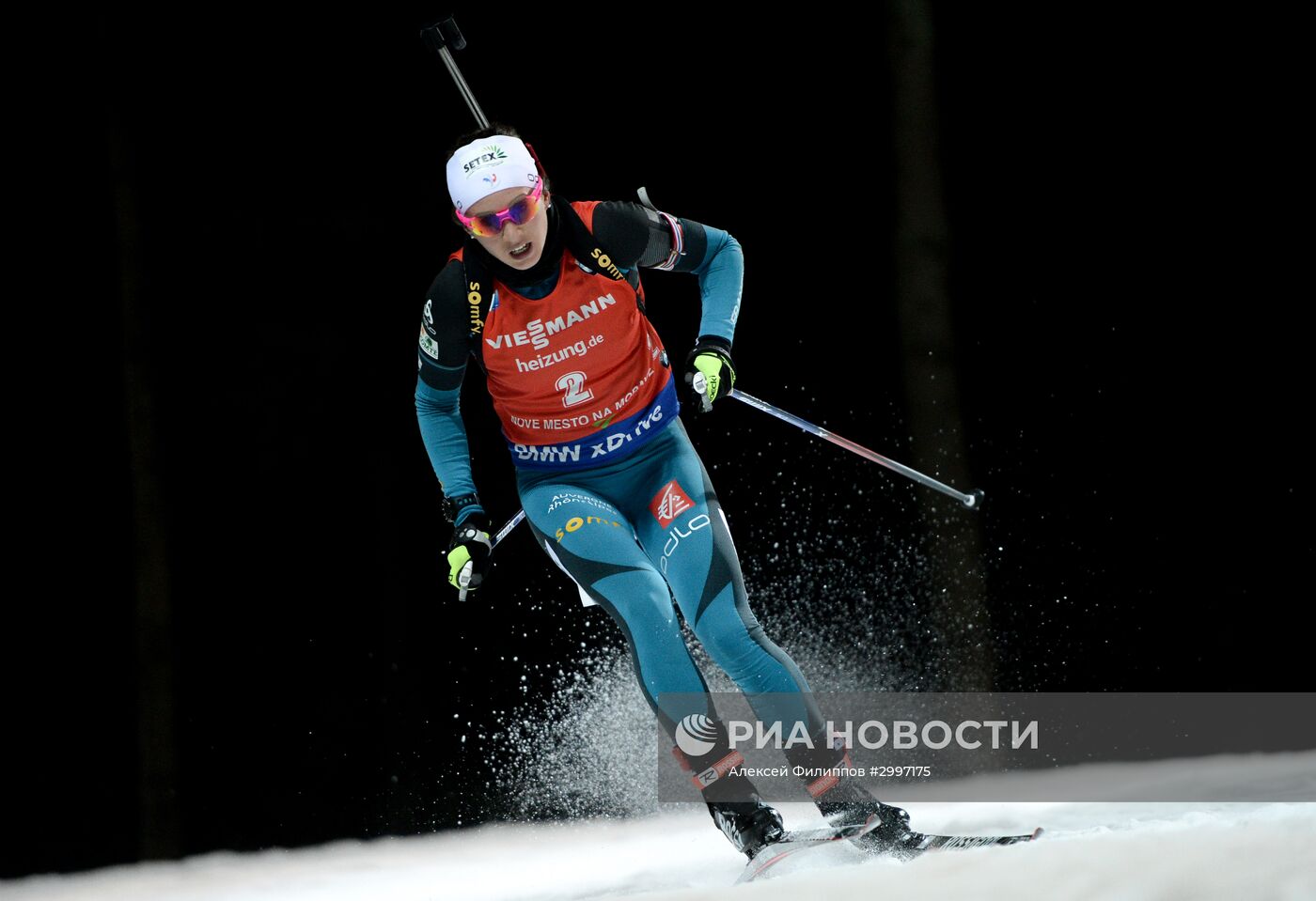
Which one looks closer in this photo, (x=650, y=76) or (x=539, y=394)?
(x=539, y=394)

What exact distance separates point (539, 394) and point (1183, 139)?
10.6 ft

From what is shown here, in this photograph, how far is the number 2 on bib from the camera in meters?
2.97

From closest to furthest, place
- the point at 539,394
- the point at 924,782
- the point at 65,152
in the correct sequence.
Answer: the point at 539,394
the point at 924,782
the point at 65,152

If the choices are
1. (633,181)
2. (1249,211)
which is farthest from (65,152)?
(1249,211)

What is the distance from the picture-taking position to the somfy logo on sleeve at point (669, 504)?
9.57 feet

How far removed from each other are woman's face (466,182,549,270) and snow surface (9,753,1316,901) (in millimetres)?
1312

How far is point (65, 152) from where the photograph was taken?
5238mm

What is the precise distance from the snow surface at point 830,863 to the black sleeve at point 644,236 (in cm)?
133

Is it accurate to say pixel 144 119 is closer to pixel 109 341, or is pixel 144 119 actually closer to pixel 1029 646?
pixel 109 341

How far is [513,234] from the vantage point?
279cm

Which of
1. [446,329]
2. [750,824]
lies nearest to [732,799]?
[750,824]

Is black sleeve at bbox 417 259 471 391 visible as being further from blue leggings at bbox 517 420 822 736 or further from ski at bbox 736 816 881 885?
ski at bbox 736 816 881 885

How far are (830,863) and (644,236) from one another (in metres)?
1.38

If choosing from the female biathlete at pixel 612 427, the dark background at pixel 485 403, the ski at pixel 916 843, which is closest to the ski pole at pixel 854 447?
the female biathlete at pixel 612 427
